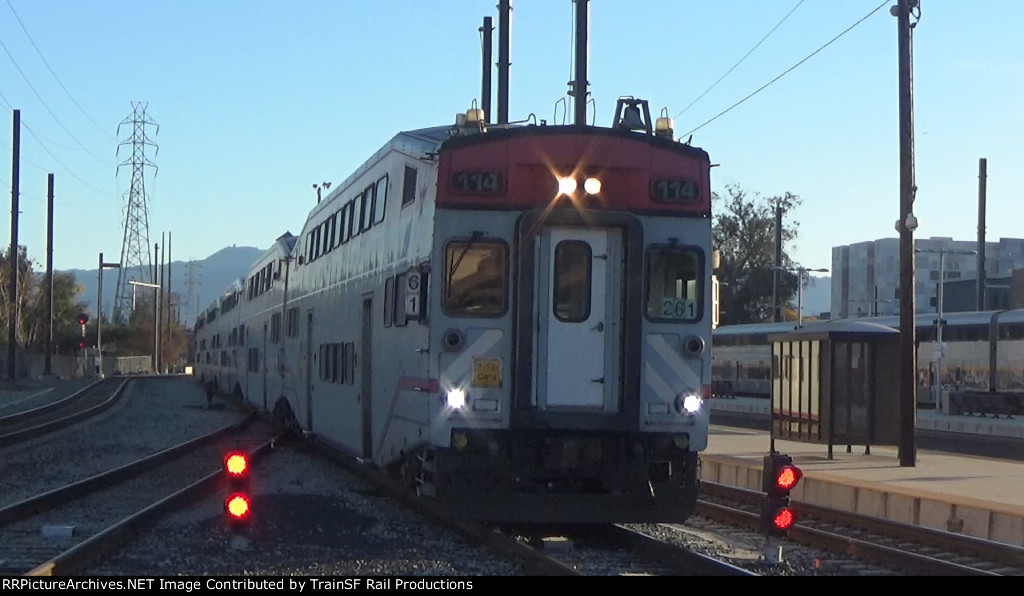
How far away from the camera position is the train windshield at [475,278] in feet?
37.3

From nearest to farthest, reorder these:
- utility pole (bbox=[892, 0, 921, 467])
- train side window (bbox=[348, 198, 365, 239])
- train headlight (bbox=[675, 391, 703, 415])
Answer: train headlight (bbox=[675, 391, 703, 415]) < train side window (bbox=[348, 198, 365, 239]) < utility pole (bbox=[892, 0, 921, 467])

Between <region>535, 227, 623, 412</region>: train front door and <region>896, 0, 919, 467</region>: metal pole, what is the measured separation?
11076 millimetres

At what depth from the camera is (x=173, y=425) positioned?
107ft

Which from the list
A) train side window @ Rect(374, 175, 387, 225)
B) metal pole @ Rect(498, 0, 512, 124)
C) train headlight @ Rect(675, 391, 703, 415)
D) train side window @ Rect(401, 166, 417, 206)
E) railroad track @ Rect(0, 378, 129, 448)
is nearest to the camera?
train headlight @ Rect(675, 391, 703, 415)

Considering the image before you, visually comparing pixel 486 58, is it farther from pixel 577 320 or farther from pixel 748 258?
pixel 748 258

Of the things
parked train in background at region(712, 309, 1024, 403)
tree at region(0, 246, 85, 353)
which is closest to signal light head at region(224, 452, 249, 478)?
parked train in background at region(712, 309, 1024, 403)

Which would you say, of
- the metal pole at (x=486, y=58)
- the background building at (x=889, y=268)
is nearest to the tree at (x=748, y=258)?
the background building at (x=889, y=268)

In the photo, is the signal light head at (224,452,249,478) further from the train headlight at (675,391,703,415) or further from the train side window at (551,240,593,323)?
the train headlight at (675,391,703,415)

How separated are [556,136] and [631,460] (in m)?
2.87

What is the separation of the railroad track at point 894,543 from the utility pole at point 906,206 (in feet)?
21.4

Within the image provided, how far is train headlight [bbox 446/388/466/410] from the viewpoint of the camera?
11.2m

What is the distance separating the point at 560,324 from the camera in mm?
11320
